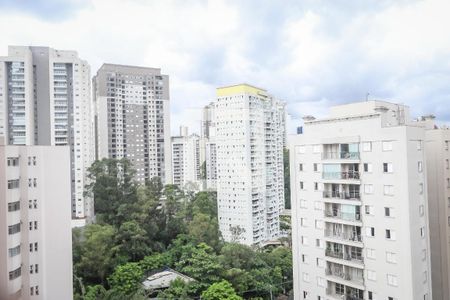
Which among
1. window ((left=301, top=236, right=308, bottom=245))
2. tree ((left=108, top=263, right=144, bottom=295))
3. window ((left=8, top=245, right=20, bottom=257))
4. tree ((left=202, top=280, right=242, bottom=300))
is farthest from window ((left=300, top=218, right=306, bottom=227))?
window ((left=8, top=245, right=20, bottom=257))

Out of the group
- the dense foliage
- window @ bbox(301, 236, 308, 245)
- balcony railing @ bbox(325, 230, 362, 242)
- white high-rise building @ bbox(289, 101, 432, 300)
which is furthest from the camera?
the dense foliage

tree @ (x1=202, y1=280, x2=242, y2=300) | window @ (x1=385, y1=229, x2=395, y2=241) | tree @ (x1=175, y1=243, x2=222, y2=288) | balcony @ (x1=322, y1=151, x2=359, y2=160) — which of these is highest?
balcony @ (x1=322, y1=151, x2=359, y2=160)

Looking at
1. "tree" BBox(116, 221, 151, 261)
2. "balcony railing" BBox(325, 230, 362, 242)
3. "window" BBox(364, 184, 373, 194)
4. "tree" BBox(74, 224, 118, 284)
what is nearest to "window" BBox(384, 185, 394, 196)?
"window" BBox(364, 184, 373, 194)

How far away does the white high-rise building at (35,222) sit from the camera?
6.19m

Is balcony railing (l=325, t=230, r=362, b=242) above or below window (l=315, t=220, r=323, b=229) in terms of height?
below

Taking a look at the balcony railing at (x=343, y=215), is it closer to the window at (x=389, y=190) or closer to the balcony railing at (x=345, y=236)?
the balcony railing at (x=345, y=236)

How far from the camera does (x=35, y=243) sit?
6645 millimetres

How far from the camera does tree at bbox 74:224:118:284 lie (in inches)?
380

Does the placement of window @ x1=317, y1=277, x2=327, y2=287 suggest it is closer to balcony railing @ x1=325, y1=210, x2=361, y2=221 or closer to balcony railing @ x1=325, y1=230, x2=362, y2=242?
balcony railing @ x1=325, y1=230, x2=362, y2=242

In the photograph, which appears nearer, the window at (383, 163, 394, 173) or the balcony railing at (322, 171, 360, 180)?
the window at (383, 163, 394, 173)

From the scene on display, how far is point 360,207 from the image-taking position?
6609 mm

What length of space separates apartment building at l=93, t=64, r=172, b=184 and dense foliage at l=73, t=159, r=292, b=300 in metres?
6.93

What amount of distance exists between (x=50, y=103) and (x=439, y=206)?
575 inches

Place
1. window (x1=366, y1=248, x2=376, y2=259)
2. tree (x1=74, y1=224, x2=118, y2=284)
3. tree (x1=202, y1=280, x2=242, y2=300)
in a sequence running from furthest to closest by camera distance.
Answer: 1. tree (x1=74, y1=224, x2=118, y2=284)
2. tree (x1=202, y1=280, x2=242, y2=300)
3. window (x1=366, y1=248, x2=376, y2=259)
